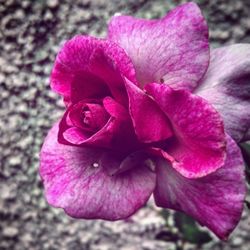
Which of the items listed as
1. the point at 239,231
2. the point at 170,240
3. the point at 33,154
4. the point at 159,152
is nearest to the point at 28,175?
the point at 33,154

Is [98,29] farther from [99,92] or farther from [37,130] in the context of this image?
[99,92]

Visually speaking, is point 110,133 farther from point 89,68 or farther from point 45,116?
point 45,116

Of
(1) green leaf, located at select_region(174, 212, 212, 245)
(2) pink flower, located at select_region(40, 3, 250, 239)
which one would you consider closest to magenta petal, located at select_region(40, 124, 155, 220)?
(2) pink flower, located at select_region(40, 3, 250, 239)

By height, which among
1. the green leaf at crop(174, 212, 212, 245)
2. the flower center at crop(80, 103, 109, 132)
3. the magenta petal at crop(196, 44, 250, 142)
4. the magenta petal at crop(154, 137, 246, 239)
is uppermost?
the flower center at crop(80, 103, 109, 132)

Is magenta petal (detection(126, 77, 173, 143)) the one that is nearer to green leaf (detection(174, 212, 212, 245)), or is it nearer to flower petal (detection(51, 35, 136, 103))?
flower petal (detection(51, 35, 136, 103))

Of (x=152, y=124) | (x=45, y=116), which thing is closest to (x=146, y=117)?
(x=152, y=124)

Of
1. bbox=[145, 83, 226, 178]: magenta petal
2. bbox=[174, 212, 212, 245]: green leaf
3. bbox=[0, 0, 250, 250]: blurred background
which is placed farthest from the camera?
bbox=[0, 0, 250, 250]: blurred background

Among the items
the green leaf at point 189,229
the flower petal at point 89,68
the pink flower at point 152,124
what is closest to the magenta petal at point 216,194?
the pink flower at point 152,124
